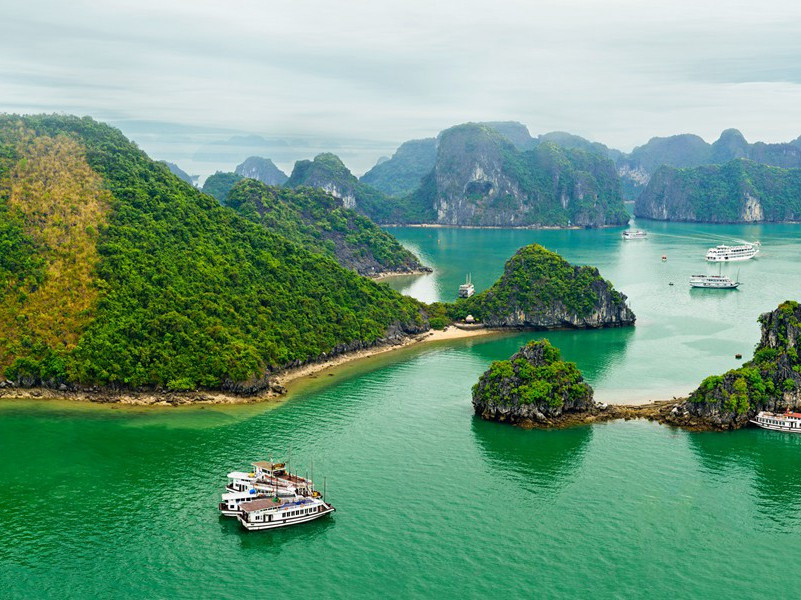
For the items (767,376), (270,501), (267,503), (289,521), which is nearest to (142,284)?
(270,501)

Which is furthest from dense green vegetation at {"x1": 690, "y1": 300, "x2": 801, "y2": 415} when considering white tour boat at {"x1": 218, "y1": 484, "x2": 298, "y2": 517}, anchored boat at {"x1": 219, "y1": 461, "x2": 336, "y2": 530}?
white tour boat at {"x1": 218, "y1": 484, "x2": 298, "y2": 517}

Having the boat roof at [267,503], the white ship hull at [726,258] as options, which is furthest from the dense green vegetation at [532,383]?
the white ship hull at [726,258]

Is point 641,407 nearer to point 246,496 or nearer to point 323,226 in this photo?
point 246,496

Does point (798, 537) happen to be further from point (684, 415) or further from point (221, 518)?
point (221, 518)

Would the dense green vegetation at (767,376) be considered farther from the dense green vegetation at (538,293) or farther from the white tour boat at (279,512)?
the white tour boat at (279,512)

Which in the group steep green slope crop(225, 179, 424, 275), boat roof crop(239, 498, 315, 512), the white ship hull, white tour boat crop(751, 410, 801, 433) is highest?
steep green slope crop(225, 179, 424, 275)

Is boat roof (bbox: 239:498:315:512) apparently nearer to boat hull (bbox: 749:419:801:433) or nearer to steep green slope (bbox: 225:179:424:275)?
boat hull (bbox: 749:419:801:433)
